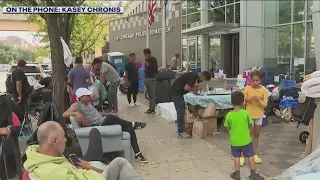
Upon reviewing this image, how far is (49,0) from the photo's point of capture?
6.54 meters

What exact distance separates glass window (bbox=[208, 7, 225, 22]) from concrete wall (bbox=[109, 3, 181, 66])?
227cm

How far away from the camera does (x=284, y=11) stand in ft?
52.7

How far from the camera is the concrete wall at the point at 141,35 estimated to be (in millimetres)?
23641

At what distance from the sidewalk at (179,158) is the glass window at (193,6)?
14328 millimetres

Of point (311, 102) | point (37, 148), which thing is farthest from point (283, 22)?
point (37, 148)

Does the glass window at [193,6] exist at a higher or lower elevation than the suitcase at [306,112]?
higher

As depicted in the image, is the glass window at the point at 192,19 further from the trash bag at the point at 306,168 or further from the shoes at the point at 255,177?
the trash bag at the point at 306,168

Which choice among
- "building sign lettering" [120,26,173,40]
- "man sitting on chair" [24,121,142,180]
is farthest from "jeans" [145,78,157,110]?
"building sign lettering" [120,26,173,40]

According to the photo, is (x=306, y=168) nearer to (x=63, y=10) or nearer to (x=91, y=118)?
(x=91, y=118)

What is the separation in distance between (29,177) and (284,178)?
10.3 feet

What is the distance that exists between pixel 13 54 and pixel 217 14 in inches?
1811

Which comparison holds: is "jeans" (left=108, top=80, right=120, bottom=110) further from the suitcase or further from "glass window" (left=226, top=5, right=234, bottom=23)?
"glass window" (left=226, top=5, right=234, bottom=23)

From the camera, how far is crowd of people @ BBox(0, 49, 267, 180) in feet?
8.73

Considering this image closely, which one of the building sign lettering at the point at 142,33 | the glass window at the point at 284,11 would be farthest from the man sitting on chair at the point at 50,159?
the building sign lettering at the point at 142,33
